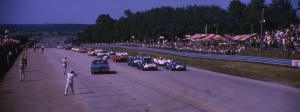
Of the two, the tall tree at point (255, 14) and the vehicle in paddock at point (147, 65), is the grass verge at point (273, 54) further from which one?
the tall tree at point (255, 14)

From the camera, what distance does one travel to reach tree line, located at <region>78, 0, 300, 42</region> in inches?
3484

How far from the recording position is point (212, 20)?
11181 centimetres

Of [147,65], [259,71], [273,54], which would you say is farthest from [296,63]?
[147,65]

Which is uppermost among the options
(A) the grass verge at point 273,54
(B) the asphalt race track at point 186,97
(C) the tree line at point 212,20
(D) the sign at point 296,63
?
(C) the tree line at point 212,20

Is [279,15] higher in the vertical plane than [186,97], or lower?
higher

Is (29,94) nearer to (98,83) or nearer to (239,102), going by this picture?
(98,83)

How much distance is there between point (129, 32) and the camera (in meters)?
156

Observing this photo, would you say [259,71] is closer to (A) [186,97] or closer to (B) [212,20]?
(A) [186,97]

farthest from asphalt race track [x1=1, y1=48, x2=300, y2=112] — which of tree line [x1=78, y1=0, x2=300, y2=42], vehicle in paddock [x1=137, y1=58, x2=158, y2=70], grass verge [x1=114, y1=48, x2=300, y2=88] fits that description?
tree line [x1=78, y1=0, x2=300, y2=42]

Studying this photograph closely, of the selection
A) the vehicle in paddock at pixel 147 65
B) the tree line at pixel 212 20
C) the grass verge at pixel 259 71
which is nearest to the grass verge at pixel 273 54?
the grass verge at pixel 259 71

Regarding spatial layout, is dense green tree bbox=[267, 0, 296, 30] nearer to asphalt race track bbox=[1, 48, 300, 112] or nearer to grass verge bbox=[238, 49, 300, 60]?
grass verge bbox=[238, 49, 300, 60]

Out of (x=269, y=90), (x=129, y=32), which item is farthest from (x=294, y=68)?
(x=129, y=32)

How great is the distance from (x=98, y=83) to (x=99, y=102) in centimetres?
984

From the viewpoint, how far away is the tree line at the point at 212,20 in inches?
3484
